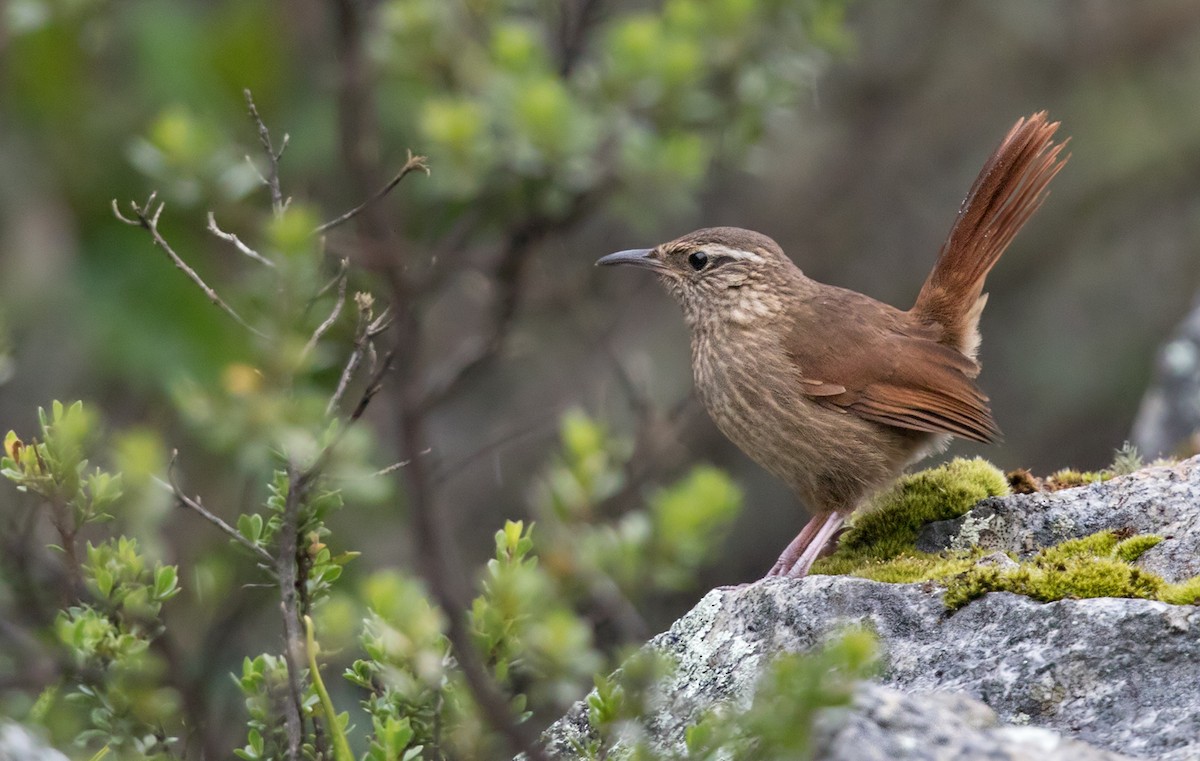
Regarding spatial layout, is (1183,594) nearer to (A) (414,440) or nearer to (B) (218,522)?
(A) (414,440)

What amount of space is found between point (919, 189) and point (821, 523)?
5749mm

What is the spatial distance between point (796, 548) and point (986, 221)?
4.77ft

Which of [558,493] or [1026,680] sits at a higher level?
[558,493]

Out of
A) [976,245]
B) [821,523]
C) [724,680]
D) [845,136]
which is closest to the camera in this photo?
[724,680]

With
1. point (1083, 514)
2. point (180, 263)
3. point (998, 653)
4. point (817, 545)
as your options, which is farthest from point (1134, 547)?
point (180, 263)

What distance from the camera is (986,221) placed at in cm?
516

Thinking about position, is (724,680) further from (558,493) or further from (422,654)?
(422,654)

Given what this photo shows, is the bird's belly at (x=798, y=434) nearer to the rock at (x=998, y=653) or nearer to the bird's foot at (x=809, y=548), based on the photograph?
the bird's foot at (x=809, y=548)

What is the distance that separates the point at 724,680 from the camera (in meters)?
3.48

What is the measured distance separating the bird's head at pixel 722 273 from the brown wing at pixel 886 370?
8.1 inches

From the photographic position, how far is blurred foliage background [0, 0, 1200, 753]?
186 inches

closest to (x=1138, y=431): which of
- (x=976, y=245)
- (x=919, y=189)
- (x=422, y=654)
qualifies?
(x=976, y=245)

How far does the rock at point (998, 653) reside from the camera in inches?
96.7

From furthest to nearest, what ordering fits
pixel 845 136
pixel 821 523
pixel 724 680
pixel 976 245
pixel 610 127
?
pixel 845 136
pixel 610 127
pixel 976 245
pixel 821 523
pixel 724 680
